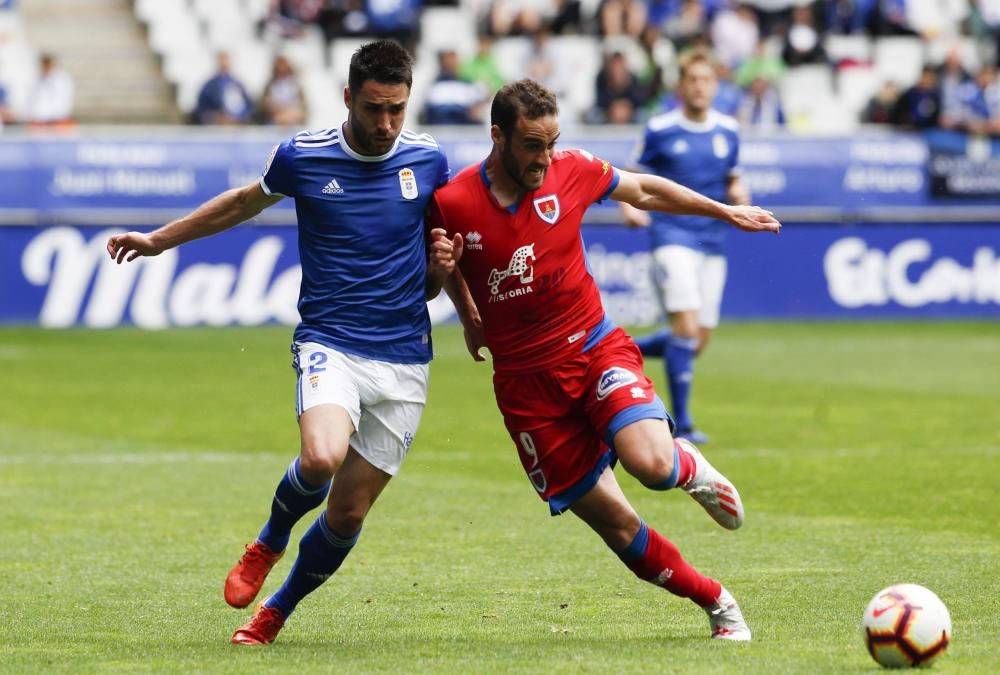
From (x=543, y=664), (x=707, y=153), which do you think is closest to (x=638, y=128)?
(x=707, y=153)

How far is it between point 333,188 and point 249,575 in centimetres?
143

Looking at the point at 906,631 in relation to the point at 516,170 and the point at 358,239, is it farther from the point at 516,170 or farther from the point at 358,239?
the point at 358,239

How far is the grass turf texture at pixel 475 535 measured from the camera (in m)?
6.39

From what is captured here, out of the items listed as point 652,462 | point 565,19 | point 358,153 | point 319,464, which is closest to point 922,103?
point 565,19

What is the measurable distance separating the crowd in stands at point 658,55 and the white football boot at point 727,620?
57.0 feet

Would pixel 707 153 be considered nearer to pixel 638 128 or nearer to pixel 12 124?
pixel 638 128

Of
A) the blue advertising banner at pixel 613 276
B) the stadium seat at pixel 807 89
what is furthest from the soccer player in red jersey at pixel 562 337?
the stadium seat at pixel 807 89

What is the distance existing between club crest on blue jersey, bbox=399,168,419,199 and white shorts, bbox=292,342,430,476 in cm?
61

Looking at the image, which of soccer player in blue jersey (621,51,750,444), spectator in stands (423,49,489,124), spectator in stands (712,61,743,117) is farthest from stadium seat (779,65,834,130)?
soccer player in blue jersey (621,51,750,444)

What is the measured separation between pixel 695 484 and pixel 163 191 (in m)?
16.0

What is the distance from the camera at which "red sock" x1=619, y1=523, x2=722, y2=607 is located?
6.45m

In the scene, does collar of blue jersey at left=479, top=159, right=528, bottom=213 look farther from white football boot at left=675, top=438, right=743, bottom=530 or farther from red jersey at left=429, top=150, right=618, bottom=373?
white football boot at left=675, top=438, right=743, bottom=530

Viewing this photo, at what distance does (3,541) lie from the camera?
901 centimetres

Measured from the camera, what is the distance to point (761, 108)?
977 inches
